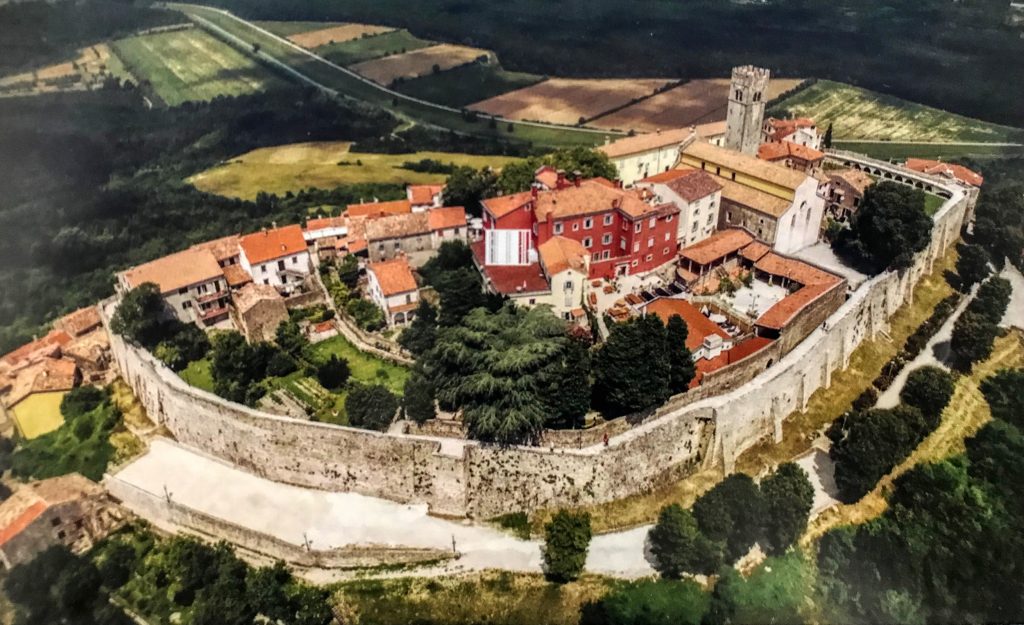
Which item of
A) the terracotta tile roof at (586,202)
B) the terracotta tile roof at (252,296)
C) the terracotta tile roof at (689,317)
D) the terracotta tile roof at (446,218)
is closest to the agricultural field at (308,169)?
the terracotta tile roof at (446,218)

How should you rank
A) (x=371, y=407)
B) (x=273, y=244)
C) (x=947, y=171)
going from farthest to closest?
(x=947, y=171), (x=273, y=244), (x=371, y=407)

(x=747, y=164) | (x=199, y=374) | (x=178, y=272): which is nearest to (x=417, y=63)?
(x=747, y=164)

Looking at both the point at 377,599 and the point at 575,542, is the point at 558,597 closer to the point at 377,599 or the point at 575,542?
the point at 575,542

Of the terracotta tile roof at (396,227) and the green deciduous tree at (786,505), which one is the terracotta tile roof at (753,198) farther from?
the terracotta tile roof at (396,227)

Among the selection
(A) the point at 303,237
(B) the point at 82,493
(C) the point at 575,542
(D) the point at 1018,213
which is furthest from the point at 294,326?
(D) the point at 1018,213

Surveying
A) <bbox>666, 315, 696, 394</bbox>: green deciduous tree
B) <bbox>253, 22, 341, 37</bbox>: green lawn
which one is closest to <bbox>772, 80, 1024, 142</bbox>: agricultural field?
<bbox>666, 315, 696, 394</bbox>: green deciduous tree

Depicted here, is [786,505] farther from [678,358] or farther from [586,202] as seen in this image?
[586,202]
